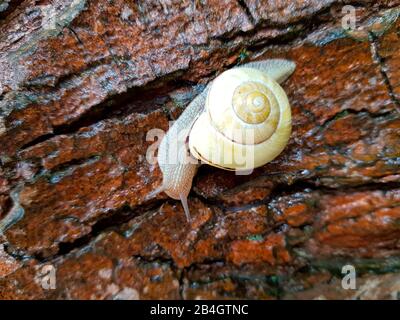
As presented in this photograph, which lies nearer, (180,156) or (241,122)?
(241,122)

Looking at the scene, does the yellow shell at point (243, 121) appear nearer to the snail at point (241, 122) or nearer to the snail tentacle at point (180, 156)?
the snail at point (241, 122)

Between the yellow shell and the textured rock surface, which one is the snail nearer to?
the yellow shell

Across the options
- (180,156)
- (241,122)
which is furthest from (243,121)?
(180,156)

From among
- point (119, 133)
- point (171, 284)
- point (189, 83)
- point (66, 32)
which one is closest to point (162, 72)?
point (189, 83)

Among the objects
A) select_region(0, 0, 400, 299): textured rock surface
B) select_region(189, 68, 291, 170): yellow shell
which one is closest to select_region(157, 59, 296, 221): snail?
select_region(189, 68, 291, 170): yellow shell

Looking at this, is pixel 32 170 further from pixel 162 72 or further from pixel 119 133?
pixel 162 72

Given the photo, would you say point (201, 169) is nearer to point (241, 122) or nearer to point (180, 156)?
point (180, 156)

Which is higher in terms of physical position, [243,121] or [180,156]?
[243,121]
